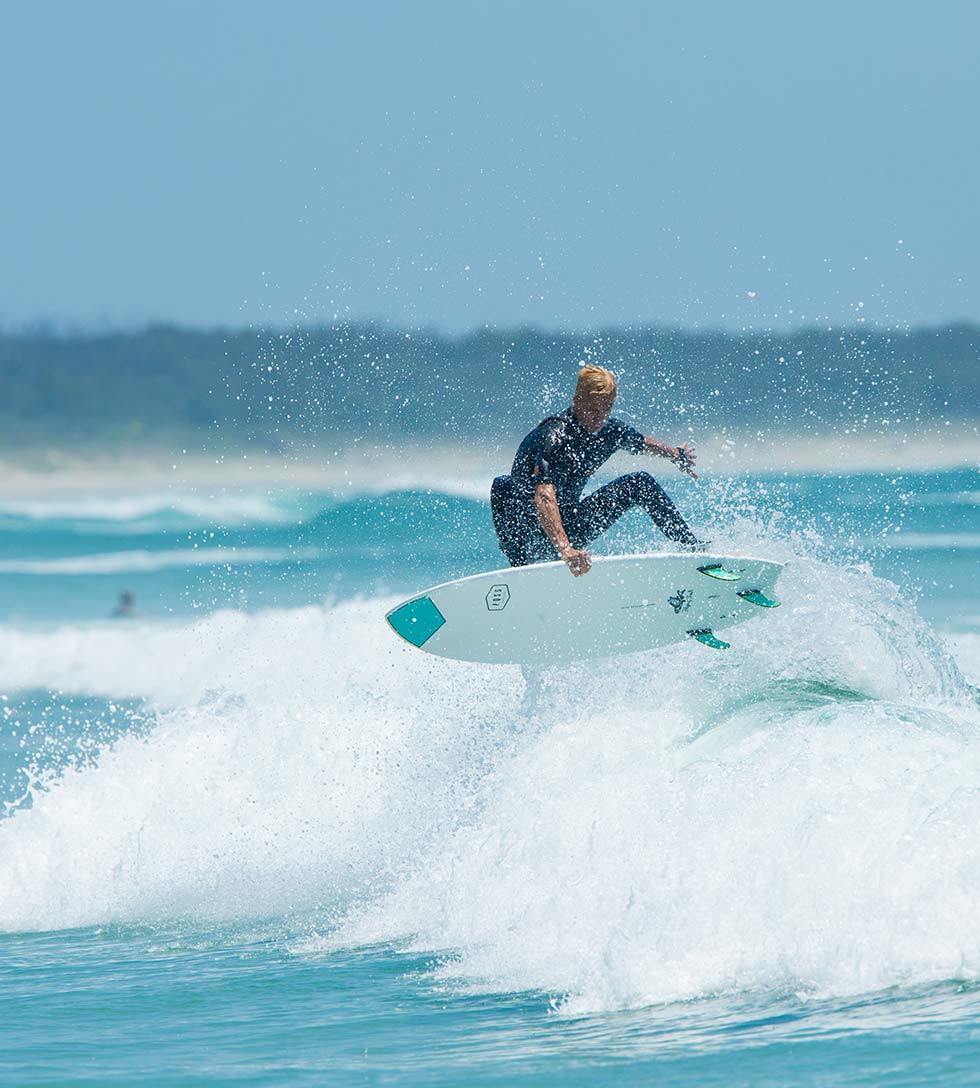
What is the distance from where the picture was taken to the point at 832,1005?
5500 mm

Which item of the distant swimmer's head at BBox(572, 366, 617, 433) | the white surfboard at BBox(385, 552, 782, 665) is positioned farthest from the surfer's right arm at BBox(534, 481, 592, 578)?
the distant swimmer's head at BBox(572, 366, 617, 433)

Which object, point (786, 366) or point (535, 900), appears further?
point (786, 366)

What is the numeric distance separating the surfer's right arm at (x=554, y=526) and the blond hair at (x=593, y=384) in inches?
22.3

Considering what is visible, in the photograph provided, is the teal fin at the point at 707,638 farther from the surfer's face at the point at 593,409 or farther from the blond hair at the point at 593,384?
the blond hair at the point at 593,384

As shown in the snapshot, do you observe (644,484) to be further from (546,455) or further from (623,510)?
(546,455)

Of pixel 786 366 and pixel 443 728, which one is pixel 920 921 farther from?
pixel 786 366

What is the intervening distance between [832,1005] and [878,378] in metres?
44.0

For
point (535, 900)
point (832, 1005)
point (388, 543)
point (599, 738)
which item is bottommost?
point (832, 1005)

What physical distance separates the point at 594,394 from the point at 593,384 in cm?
6

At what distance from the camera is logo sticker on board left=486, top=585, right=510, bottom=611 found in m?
8.48

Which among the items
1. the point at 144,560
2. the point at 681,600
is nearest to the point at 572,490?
the point at 681,600

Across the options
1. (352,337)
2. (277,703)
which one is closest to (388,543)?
(352,337)

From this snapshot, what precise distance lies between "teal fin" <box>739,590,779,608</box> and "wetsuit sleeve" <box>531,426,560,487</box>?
1.47 metres

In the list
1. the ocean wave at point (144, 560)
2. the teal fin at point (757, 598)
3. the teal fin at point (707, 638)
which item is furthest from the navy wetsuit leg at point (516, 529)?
the ocean wave at point (144, 560)
